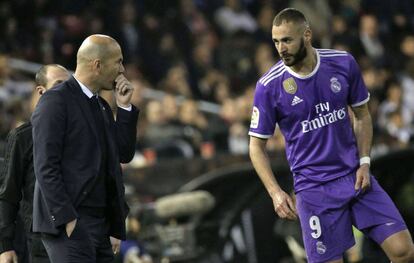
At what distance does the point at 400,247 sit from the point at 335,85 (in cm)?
119

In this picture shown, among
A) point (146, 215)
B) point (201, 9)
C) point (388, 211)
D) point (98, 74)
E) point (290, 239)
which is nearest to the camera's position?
point (98, 74)

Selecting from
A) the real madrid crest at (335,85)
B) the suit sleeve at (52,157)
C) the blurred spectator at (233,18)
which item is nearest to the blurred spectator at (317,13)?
the blurred spectator at (233,18)

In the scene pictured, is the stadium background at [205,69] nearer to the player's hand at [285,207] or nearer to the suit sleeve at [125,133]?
the player's hand at [285,207]

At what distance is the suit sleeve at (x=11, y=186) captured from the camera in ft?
23.2

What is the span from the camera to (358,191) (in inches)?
297

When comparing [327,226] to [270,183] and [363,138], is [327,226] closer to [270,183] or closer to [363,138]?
[270,183]

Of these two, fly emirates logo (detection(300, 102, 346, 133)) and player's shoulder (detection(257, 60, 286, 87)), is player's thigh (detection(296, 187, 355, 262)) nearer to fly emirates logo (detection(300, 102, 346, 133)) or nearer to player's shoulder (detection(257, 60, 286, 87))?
fly emirates logo (detection(300, 102, 346, 133))

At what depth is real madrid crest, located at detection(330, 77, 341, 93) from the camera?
25.0ft

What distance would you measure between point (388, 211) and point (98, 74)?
7.43ft

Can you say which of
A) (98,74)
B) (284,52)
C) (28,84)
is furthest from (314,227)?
(28,84)

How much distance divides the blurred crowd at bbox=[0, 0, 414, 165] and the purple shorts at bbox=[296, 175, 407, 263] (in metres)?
5.91

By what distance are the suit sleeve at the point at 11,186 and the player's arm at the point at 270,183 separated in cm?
160

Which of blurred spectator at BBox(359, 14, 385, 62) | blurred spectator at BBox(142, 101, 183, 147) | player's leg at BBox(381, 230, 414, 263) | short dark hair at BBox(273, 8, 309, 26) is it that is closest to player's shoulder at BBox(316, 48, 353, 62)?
short dark hair at BBox(273, 8, 309, 26)

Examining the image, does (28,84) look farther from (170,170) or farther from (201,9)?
(201,9)
